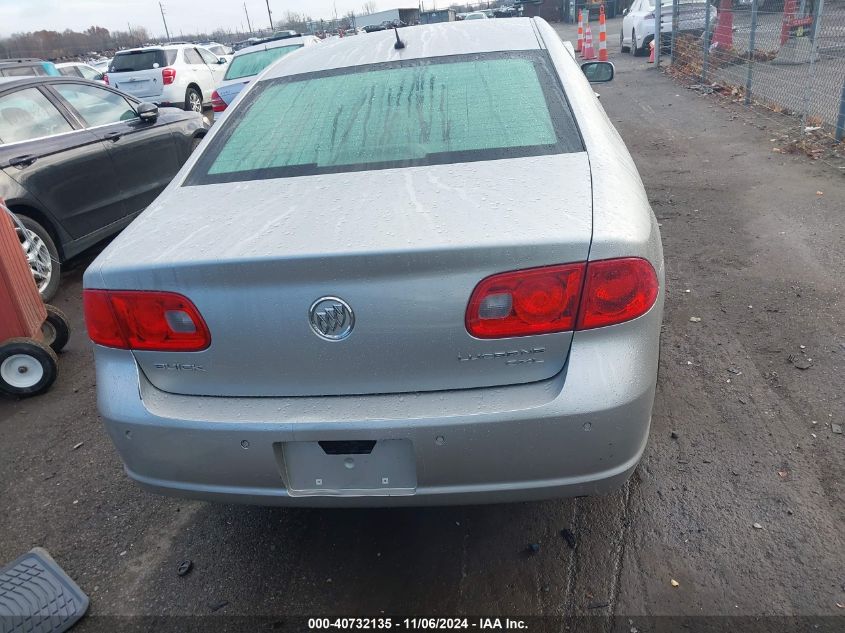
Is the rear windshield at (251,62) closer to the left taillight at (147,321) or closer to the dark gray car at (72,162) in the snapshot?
the dark gray car at (72,162)

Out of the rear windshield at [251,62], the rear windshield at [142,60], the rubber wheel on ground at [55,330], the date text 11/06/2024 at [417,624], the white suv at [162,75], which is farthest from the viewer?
the rear windshield at [142,60]

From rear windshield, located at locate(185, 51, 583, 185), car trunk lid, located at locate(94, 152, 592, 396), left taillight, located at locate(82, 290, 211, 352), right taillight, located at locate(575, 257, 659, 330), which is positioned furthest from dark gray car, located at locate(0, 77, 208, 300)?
right taillight, located at locate(575, 257, 659, 330)

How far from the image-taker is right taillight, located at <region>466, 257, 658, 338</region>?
5.98 ft

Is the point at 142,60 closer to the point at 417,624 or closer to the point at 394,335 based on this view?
the point at 394,335

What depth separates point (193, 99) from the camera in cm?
1549

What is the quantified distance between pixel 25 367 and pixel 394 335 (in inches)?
119

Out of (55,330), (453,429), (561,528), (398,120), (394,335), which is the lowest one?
(561,528)

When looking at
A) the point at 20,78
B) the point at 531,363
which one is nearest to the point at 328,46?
the point at 531,363

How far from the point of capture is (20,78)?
548 centimetres

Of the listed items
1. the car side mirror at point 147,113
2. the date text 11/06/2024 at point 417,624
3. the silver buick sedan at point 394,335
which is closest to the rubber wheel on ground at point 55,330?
the car side mirror at point 147,113

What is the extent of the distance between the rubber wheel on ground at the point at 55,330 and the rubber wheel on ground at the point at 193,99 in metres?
11.8

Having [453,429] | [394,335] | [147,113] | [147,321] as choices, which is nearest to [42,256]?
[147,113]

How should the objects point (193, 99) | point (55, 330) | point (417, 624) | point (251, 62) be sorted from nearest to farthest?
point (417, 624), point (55, 330), point (251, 62), point (193, 99)

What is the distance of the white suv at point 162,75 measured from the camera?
47.8 feet
